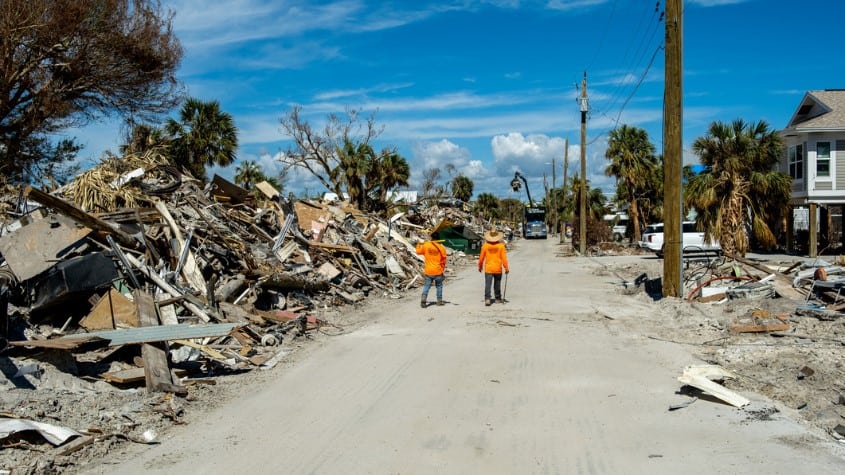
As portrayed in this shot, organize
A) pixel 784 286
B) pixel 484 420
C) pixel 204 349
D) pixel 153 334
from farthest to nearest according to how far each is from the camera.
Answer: pixel 784 286, pixel 204 349, pixel 153 334, pixel 484 420

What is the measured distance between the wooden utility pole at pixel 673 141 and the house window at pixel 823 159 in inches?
797

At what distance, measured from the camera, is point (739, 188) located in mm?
20672

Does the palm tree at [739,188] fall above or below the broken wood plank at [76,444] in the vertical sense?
above

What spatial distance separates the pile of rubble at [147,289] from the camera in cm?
721

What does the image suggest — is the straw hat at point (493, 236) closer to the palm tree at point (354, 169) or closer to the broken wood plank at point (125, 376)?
the broken wood plank at point (125, 376)

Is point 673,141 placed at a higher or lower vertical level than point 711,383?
higher

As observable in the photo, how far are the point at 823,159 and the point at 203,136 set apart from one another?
92.9 ft

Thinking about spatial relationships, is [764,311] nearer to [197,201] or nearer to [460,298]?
[460,298]

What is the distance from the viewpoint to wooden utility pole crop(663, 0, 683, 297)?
1442cm

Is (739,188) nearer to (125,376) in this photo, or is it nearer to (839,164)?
(839,164)

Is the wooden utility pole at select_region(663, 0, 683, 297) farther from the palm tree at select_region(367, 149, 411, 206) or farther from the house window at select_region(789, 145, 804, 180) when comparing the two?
the palm tree at select_region(367, 149, 411, 206)

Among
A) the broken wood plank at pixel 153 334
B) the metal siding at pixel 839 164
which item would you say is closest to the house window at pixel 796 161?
the metal siding at pixel 839 164

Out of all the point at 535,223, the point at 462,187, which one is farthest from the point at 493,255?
the point at 462,187

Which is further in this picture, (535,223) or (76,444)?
(535,223)
